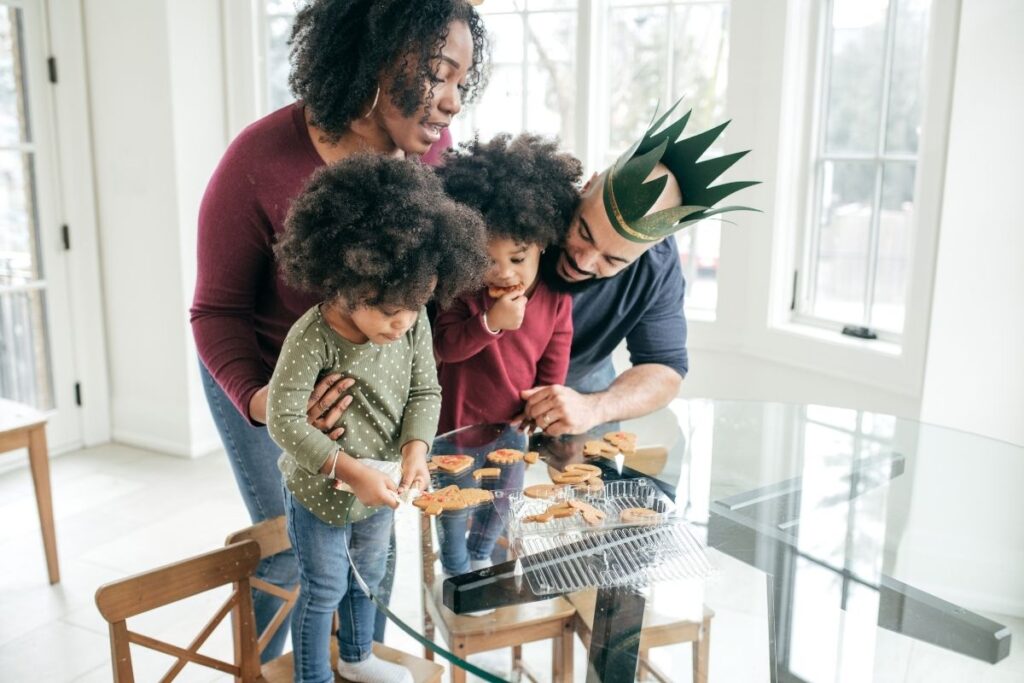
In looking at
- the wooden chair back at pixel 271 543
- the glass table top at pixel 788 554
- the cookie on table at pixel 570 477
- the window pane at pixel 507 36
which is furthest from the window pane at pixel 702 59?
the wooden chair back at pixel 271 543

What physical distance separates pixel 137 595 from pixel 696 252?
273cm

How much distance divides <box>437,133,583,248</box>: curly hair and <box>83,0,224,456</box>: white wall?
8.54ft

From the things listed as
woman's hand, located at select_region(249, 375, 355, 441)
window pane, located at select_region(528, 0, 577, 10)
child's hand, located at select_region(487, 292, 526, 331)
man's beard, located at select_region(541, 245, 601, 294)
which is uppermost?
window pane, located at select_region(528, 0, 577, 10)

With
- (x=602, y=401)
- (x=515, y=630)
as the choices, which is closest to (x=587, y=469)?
(x=602, y=401)

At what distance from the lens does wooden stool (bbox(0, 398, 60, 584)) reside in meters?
2.77

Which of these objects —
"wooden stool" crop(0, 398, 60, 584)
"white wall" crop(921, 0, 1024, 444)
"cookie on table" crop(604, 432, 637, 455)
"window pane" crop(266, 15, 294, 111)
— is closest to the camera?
"cookie on table" crop(604, 432, 637, 455)

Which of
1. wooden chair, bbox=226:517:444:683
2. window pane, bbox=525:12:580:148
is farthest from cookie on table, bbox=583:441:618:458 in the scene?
window pane, bbox=525:12:580:148

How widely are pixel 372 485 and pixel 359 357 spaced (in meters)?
0.21

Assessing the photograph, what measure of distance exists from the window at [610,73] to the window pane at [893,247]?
63 cm

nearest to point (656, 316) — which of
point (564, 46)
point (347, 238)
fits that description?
point (347, 238)

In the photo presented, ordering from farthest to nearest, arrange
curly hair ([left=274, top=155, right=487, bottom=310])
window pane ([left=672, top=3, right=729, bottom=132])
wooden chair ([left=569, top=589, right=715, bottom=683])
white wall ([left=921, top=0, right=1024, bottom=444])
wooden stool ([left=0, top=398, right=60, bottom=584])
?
1. window pane ([left=672, top=3, right=729, bottom=132])
2. wooden stool ([left=0, top=398, right=60, bottom=584])
3. white wall ([left=921, top=0, right=1024, bottom=444])
4. curly hair ([left=274, top=155, right=487, bottom=310])
5. wooden chair ([left=569, top=589, right=715, bottom=683])

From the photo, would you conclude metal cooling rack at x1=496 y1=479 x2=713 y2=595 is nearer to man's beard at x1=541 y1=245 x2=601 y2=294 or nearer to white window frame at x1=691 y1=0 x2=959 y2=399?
man's beard at x1=541 y1=245 x2=601 y2=294

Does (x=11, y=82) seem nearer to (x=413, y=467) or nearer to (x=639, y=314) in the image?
(x=639, y=314)

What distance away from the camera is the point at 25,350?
382 cm
